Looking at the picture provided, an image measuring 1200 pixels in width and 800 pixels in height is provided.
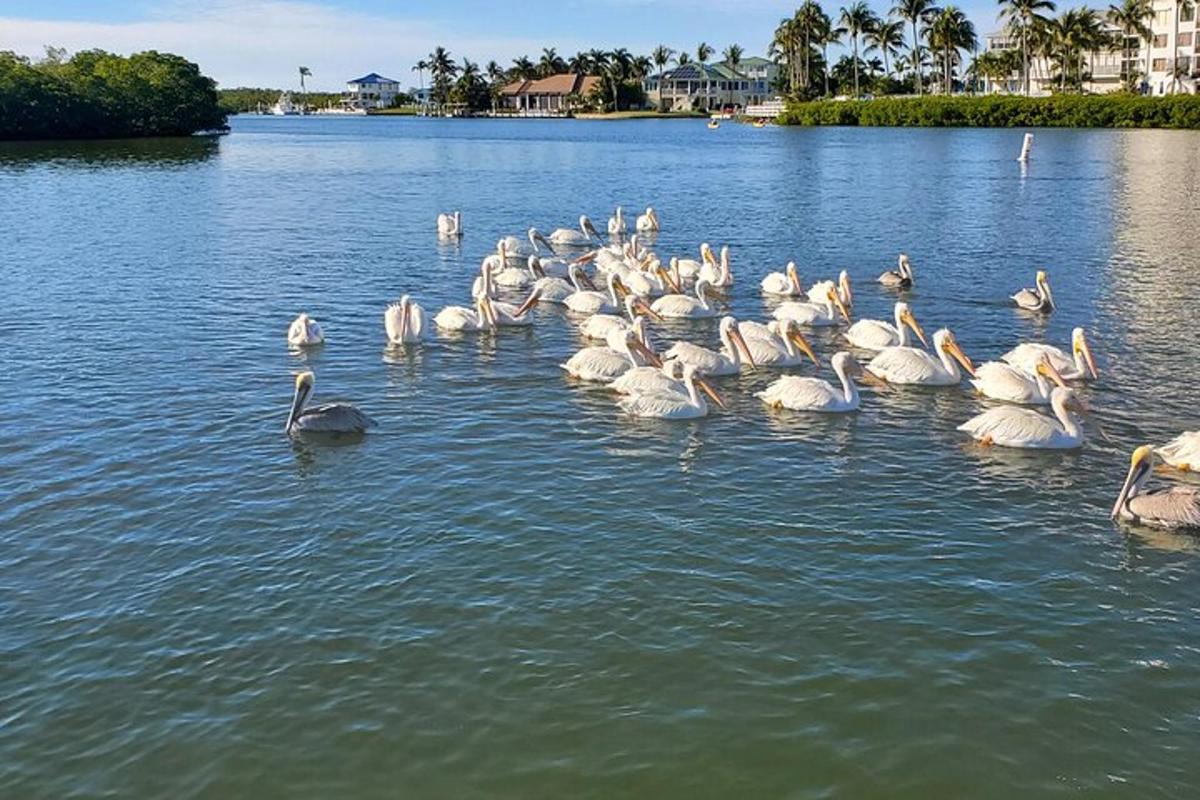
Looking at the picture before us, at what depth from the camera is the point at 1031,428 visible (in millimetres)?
14203

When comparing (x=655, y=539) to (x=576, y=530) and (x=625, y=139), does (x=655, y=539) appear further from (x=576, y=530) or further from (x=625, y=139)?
(x=625, y=139)

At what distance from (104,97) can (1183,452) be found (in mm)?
97239

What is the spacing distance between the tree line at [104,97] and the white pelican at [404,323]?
8159 centimetres

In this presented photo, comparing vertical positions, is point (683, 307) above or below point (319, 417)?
above

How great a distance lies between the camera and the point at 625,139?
105 metres

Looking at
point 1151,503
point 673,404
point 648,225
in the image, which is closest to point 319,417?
point 673,404

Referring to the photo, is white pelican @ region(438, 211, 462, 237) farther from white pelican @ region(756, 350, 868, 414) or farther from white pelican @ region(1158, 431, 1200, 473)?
white pelican @ region(1158, 431, 1200, 473)

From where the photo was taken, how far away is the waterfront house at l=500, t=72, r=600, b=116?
7274 inches

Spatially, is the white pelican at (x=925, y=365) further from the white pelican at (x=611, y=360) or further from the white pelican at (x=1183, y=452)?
the white pelican at (x=1183, y=452)

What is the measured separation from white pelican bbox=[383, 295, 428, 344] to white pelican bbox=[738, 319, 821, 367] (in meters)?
5.46

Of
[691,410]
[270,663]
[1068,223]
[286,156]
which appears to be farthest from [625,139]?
[270,663]

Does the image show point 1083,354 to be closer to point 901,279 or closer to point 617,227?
point 901,279

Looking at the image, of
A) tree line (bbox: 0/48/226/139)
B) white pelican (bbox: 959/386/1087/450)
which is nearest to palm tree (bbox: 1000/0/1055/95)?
tree line (bbox: 0/48/226/139)

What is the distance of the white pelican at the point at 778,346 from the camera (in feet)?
59.6
